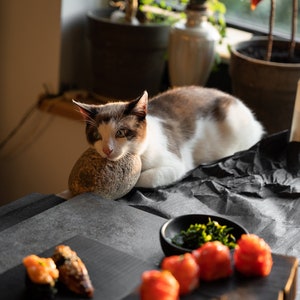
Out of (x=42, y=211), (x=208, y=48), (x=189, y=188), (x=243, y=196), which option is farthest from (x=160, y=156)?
(x=208, y=48)

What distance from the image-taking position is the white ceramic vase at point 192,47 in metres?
1.88

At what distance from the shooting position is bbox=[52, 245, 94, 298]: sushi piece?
35.2 inches

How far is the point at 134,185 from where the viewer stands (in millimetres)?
1422

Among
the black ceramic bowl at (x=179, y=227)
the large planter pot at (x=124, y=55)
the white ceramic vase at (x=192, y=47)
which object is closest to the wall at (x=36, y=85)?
the large planter pot at (x=124, y=55)

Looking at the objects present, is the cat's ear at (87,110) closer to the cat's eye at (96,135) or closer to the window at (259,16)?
the cat's eye at (96,135)

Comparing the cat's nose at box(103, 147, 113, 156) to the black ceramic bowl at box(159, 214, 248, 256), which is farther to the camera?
the cat's nose at box(103, 147, 113, 156)

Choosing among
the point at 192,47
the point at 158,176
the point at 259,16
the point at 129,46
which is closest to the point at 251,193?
the point at 158,176

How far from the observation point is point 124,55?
6.55ft

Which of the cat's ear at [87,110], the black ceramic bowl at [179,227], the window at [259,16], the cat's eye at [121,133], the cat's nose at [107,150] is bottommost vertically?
the black ceramic bowl at [179,227]

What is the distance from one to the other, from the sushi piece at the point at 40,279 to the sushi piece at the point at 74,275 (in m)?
0.01

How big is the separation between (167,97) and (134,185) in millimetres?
338

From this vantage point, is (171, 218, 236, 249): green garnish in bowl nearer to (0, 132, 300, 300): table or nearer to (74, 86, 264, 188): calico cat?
(0, 132, 300, 300): table

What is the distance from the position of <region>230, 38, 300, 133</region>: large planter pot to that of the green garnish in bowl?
0.78 meters

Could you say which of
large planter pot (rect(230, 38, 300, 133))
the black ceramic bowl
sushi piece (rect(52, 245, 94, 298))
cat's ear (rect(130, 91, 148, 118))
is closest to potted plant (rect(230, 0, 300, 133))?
large planter pot (rect(230, 38, 300, 133))
